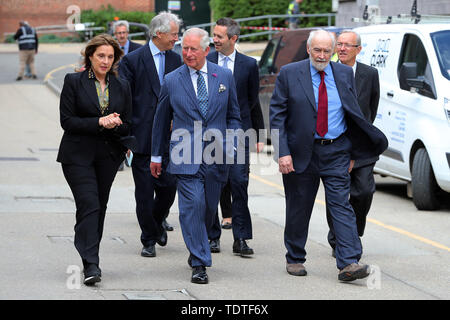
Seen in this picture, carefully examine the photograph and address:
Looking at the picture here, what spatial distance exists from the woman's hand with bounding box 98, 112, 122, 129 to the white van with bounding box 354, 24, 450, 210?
499 cm

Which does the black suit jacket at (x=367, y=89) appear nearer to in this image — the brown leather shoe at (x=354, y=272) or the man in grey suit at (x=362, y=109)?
the man in grey suit at (x=362, y=109)

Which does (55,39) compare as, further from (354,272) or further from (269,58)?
(354,272)

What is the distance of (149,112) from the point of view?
8648mm

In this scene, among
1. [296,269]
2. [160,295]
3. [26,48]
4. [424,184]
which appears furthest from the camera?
[26,48]

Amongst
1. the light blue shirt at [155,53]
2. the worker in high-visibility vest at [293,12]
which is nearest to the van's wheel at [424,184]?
the light blue shirt at [155,53]

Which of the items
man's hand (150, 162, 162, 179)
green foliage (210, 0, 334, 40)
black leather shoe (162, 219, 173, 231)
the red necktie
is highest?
the red necktie

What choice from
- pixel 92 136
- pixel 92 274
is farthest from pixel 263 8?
pixel 92 274

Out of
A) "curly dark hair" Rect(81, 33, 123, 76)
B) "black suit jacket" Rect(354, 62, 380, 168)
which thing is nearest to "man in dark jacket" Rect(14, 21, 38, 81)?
"black suit jacket" Rect(354, 62, 380, 168)

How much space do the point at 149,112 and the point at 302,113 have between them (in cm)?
158

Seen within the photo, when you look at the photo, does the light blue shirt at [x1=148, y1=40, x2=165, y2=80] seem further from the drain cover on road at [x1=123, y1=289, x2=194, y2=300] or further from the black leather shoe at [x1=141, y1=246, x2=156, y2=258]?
the drain cover on road at [x1=123, y1=289, x2=194, y2=300]

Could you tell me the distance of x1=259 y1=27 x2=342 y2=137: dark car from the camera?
16.6m
